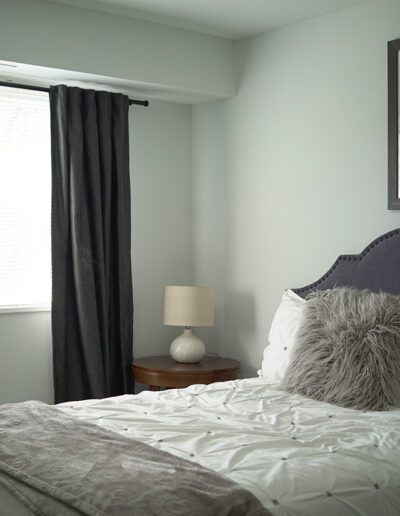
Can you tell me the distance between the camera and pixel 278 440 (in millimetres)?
2701

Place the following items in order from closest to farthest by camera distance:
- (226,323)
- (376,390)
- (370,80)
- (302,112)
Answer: (376,390) < (370,80) < (302,112) < (226,323)

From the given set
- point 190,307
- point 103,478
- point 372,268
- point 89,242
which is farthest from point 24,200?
point 103,478

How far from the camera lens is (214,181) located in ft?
16.7

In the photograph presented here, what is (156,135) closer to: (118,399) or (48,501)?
(118,399)

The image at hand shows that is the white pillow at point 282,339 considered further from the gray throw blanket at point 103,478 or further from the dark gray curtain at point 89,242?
the gray throw blanket at point 103,478

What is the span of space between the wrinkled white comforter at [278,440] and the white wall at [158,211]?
143cm

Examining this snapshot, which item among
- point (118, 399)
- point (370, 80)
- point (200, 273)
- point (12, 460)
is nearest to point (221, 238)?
point (200, 273)

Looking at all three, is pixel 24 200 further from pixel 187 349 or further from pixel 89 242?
pixel 187 349

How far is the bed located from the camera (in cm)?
228

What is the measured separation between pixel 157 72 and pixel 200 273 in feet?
4.53

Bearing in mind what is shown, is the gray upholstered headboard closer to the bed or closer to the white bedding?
the bed

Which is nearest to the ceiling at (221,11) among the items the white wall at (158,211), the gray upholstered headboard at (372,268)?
the white wall at (158,211)

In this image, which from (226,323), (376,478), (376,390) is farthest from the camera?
(226,323)

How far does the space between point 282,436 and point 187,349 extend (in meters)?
1.92
